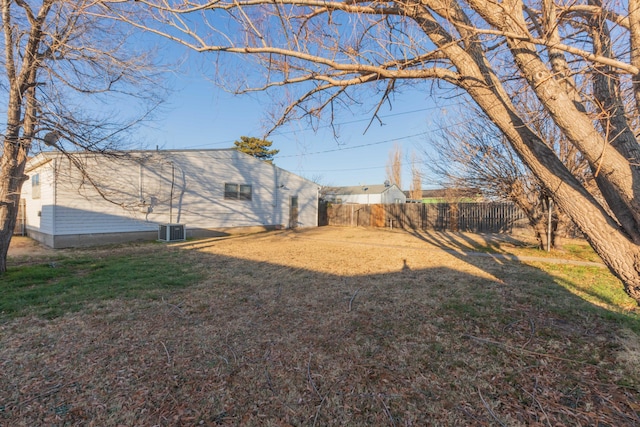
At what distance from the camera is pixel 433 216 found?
57.5 feet

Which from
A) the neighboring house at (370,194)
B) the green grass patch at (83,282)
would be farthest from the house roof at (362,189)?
the green grass patch at (83,282)

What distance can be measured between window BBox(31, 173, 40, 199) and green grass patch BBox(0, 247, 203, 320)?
19.8ft

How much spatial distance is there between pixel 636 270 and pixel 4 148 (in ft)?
27.4

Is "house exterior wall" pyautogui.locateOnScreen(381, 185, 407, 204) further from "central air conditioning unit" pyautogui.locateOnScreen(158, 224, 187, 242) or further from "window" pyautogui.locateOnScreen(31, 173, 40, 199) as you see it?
"window" pyautogui.locateOnScreen(31, 173, 40, 199)

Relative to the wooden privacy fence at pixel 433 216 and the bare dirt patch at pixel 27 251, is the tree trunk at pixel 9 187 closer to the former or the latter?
the bare dirt patch at pixel 27 251

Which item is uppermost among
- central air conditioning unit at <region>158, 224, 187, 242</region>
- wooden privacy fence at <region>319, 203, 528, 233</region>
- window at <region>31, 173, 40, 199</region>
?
window at <region>31, 173, 40, 199</region>

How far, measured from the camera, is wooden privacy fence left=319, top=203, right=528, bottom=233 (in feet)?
49.7

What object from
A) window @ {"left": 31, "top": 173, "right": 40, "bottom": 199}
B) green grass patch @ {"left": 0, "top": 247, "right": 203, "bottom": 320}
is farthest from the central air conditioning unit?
window @ {"left": 31, "top": 173, "right": 40, "bottom": 199}

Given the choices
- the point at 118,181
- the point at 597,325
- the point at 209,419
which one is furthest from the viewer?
the point at 118,181

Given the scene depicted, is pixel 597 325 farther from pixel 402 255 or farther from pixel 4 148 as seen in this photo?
pixel 4 148

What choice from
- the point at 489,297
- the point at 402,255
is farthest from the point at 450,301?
the point at 402,255

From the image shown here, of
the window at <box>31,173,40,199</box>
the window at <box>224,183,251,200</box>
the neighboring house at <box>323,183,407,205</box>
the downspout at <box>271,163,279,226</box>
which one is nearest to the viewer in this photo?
the window at <box>31,173,40,199</box>

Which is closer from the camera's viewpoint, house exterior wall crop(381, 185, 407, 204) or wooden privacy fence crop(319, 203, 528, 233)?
wooden privacy fence crop(319, 203, 528, 233)

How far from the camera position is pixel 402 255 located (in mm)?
8602
